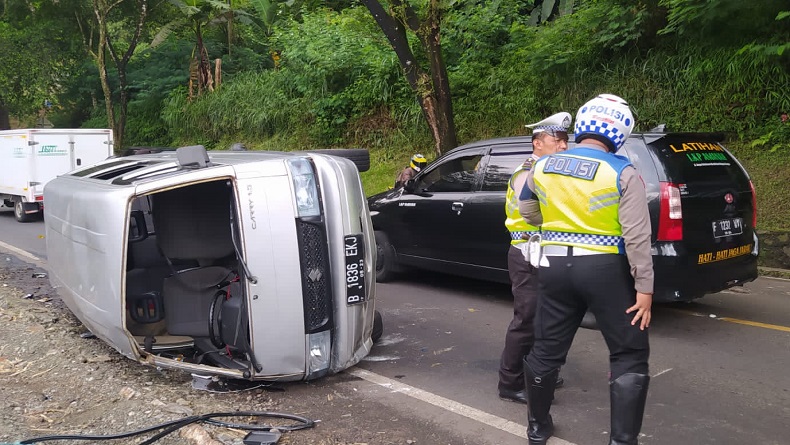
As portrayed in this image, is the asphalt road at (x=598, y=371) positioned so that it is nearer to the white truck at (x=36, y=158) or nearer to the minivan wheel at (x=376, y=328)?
the minivan wheel at (x=376, y=328)

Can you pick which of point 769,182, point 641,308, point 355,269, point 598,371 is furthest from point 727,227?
point 769,182

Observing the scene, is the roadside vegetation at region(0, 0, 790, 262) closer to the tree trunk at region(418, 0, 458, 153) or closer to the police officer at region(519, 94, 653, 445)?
the tree trunk at region(418, 0, 458, 153)

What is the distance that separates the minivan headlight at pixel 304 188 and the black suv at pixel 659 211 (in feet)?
8.93

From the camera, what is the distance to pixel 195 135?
23.4 meters

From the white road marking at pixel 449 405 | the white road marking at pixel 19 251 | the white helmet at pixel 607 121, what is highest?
the white helmet at pixel 607 121

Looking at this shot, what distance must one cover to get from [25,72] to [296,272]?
83.2 feet

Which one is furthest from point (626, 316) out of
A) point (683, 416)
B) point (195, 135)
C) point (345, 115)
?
point (195, 135)

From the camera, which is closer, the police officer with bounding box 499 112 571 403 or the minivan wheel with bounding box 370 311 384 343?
the police officer with bounding box 499 112 571 403

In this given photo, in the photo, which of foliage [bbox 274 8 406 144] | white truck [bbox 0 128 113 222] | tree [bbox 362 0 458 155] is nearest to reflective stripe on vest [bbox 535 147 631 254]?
tree [bbox 362 0 458 155]

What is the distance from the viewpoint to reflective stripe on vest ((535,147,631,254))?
3.30 m

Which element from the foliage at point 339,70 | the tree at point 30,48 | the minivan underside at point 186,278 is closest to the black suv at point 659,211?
the minivan underside at point 186,278

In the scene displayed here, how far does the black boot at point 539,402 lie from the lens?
142 inches

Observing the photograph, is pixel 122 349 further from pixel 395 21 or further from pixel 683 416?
pixel 395 21

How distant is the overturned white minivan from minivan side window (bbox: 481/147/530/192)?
90.7 inches
